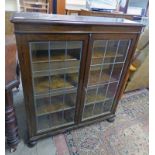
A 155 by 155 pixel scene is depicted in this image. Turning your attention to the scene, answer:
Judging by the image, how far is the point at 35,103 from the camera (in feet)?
3.86

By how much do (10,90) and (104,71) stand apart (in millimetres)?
825

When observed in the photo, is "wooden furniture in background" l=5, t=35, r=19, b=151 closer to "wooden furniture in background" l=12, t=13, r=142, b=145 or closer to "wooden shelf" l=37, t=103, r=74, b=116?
"wooden furniture in background" l=12, t=13, r=142, b=145

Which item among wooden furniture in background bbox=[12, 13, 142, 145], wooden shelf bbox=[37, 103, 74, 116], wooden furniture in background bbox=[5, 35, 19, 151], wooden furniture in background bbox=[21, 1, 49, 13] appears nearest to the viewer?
wooden furniture in background bbox=[12, 13, 142, 145]

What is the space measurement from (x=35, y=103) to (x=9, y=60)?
397 millimetres

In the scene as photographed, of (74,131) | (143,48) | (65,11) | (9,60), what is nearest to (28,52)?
(9,60)

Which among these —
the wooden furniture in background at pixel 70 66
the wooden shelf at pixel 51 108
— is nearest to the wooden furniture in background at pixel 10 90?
the wooden furniture in background at pixel 70 66

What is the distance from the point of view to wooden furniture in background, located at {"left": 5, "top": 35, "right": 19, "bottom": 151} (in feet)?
3.41

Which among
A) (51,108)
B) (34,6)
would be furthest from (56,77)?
(34,6)

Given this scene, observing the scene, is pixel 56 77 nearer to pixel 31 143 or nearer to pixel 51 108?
pixel 51 108

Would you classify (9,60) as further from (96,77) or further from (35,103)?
(96,77)

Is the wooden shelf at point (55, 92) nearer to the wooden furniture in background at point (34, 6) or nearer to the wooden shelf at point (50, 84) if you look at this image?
the wooden shelf at point (50, 84)

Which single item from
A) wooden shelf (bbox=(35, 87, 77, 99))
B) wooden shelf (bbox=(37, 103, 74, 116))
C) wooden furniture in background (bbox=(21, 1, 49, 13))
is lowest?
wooden shelf (bbox=(37, 103, 74, 116))

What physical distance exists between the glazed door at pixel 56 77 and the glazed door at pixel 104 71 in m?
0.10

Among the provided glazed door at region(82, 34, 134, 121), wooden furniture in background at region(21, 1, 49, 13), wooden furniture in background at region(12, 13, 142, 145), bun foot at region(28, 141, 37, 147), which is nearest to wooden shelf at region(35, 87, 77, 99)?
wooden furniture in background at region(12, 13, 142, 145)
